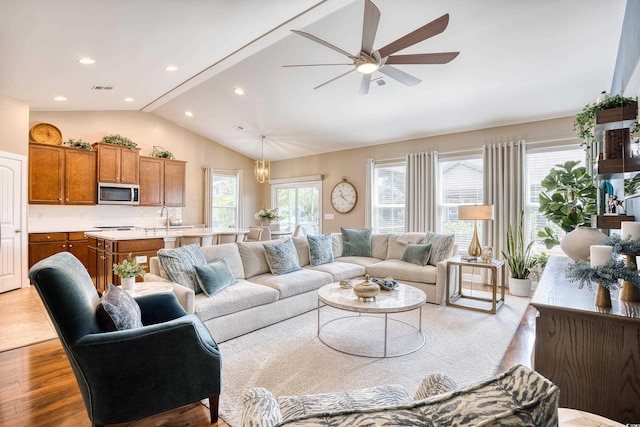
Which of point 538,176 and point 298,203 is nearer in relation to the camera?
point 538,176

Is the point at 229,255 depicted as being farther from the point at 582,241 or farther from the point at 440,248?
the point at 582,241

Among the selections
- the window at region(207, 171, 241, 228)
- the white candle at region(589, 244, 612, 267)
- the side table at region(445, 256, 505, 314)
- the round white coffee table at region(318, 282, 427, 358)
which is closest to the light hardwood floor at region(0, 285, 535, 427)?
the side table at region(445, 256, 505, 314)

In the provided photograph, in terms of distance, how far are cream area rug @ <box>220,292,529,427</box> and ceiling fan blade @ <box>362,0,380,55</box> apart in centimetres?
256

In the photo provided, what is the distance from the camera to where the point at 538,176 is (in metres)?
4.98

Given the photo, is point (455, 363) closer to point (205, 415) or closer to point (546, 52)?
point (205, 415)

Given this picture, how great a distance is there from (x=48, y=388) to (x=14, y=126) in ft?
15.0

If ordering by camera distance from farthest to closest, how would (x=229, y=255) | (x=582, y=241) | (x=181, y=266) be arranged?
(x=229, y=255)
(x=181, y=266)
(x=582, y=241)

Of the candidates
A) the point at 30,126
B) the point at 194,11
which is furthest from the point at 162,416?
the point at 30,126

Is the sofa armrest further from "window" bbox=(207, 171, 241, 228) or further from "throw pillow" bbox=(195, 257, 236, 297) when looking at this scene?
"window" bbox=(207, 171, 241, 228)

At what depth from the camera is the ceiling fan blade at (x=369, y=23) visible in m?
2.17

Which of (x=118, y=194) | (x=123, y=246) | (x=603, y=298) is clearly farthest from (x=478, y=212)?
(x=118, y=194)

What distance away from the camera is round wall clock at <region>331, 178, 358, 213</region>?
23.5ft

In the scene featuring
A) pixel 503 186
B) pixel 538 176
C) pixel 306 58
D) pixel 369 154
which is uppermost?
pixel 306 58

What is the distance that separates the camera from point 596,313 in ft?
4.68
